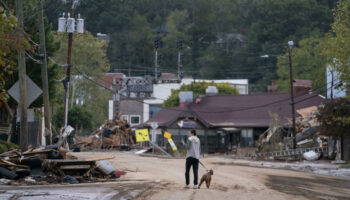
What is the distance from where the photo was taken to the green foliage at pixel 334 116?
105 ft

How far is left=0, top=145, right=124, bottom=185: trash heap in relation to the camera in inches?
672

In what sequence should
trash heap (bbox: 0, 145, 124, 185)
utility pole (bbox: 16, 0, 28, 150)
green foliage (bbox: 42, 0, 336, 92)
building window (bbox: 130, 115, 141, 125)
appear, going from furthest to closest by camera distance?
building window (bbox: 130, 115, 141, 125), green foliage (bbox: 42, 0, 336, 92), utility pole (bbox: 16, 0, 28, 150), trash heap (bbox: 0, 145, 124, 185)

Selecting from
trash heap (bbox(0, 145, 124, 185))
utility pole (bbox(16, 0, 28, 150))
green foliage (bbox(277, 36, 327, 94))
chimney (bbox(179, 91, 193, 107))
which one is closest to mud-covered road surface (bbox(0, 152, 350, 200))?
trash heap (bbox(0, 145, 124, 185))

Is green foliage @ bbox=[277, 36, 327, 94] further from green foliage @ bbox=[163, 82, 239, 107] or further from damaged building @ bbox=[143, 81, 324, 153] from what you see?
damaged building @ bbox=[143, 81, 324, 153]

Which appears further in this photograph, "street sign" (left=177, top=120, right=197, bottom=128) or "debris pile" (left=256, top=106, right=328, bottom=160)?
"street sign" (left=177, top=120, right=197, bottom=128)

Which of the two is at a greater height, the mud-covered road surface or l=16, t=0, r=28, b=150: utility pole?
l=16, t=0, r=28, b=150: utility pole

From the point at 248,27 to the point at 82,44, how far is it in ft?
166

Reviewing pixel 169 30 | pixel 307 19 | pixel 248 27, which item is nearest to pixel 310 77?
pixel 307 19

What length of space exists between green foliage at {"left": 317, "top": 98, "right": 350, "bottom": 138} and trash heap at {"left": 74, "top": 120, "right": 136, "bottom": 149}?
26.3m

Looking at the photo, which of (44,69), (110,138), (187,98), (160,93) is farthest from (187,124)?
(160,93)

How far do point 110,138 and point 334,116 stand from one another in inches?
1152

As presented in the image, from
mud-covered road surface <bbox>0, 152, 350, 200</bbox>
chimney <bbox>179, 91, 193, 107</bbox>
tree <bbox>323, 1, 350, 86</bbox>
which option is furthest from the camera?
chimney <bbox>179, 91, 193, 107</bbox>

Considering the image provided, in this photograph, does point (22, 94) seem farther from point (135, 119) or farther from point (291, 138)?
point (135, 119)

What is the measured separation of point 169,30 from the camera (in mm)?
92562
